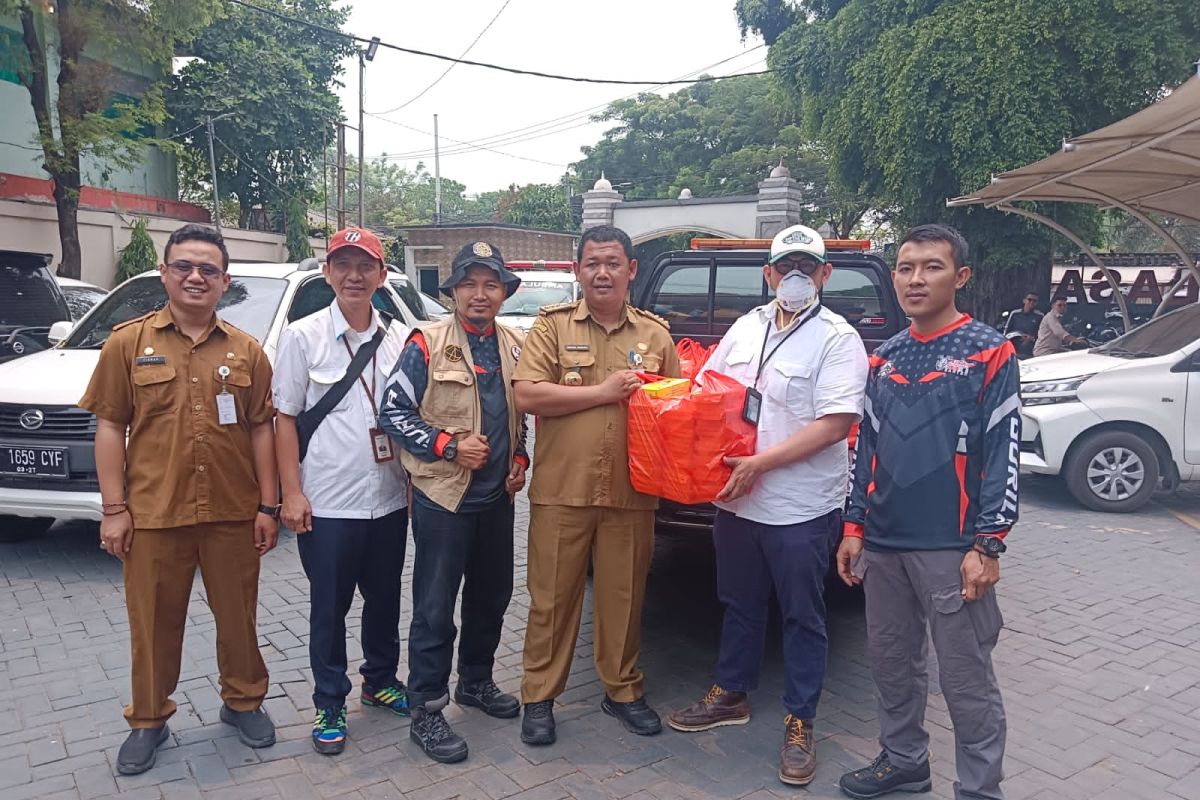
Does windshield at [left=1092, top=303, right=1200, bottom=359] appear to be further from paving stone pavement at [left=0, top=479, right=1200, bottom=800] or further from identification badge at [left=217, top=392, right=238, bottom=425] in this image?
identification badge at [left=217, top=392, right=238, bottom=425]

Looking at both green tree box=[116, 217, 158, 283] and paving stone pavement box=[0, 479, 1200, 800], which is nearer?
paving stone pavement box=[0, 479, 1200, 800]

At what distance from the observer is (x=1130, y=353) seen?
7.59 meters

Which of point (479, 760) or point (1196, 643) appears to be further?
point (1196, 643)

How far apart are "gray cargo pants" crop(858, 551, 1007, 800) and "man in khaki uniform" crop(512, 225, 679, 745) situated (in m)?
0.94

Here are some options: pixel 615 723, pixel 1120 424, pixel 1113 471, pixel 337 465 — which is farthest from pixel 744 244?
pixel 337 465

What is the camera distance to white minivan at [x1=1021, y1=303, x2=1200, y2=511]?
6.99m

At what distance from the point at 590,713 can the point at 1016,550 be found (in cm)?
384

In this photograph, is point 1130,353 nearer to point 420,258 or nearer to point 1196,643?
point 1196,643

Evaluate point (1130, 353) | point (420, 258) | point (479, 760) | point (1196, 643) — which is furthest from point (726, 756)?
point (420, 258)

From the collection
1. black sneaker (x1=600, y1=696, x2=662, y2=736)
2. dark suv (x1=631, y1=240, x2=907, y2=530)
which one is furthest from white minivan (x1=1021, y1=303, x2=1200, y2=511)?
black sneaker (x1=600, y1=696, x2=662, y2=736)

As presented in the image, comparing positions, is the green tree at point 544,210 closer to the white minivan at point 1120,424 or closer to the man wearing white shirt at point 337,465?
the white minivan at point 1120,424

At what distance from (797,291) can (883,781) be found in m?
1.75

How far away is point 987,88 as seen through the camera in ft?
47.2

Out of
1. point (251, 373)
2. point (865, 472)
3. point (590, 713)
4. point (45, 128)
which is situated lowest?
point (590, 713)
